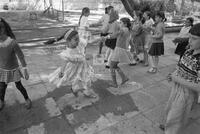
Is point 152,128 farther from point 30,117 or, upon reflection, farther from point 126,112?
point 30,117

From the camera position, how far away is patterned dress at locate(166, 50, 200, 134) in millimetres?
1824

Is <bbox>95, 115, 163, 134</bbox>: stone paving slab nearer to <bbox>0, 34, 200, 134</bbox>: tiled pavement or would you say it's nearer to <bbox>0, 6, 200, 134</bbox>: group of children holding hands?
<bbox>0, 34, 200, 134</bbox>: tiled pavement

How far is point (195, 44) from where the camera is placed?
177 centimetres

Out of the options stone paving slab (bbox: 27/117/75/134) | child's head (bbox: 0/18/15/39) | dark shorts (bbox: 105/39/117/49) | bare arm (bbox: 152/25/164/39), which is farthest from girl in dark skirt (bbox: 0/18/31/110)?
bare arm (bbox: 152/25/164/39)

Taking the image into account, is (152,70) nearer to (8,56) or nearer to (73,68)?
(73,68)

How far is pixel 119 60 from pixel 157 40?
1.49 m

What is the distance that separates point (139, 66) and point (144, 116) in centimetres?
243

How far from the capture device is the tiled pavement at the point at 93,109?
8.65 ft

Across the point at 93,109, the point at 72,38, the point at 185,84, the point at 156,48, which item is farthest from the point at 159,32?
the point at 185,84

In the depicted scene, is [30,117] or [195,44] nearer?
[195,44]

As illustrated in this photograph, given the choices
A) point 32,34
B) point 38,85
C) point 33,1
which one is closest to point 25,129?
point 38,85

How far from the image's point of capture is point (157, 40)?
445cm

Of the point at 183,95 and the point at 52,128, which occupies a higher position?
the point at 183,95

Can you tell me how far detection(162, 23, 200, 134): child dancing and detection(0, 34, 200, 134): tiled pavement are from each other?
626mm
